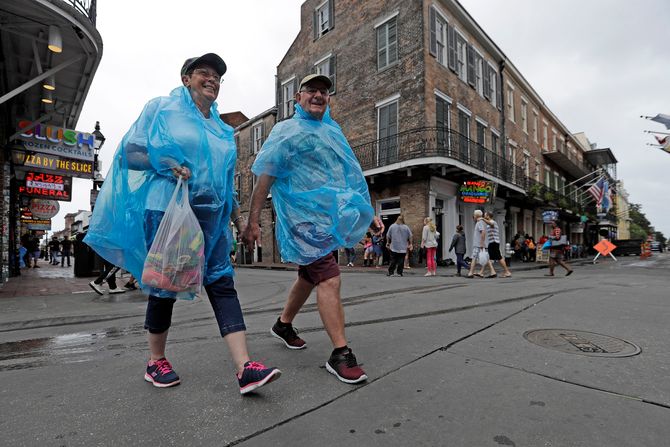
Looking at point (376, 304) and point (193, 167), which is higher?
point (193, 167)

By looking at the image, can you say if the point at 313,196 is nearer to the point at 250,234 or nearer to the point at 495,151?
the point at 250,234

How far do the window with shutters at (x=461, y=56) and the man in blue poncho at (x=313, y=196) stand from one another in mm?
17064

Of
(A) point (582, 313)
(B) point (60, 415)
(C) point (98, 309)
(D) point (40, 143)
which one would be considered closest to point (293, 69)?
(D) point (40, 143)

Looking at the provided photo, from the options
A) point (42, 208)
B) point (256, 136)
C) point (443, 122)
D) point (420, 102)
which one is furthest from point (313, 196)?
point (256, 136)

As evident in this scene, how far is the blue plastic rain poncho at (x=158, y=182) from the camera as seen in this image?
6.31ft

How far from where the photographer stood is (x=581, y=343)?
9.25 ft

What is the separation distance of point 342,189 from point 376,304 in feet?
8.91

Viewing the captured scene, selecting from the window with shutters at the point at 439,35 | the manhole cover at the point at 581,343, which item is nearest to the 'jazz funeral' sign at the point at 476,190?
the window with shutters at the point at 439,35

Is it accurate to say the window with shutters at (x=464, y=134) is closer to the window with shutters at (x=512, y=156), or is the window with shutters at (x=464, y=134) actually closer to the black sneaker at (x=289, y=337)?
the window with shutters at (x=512, y=156)

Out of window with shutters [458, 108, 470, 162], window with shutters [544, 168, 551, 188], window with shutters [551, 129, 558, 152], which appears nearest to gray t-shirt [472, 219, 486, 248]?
window with shutters [458, 108, 470, 162]

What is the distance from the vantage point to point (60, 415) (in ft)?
5.58

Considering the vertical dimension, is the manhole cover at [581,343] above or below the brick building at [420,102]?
below

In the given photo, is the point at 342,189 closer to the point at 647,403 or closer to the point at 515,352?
the point at 515,352

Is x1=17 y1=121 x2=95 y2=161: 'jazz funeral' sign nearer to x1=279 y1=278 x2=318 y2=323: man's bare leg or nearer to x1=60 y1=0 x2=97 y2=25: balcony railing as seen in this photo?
x1=60 y1=0 x2=97 y2=25: balcony railing
